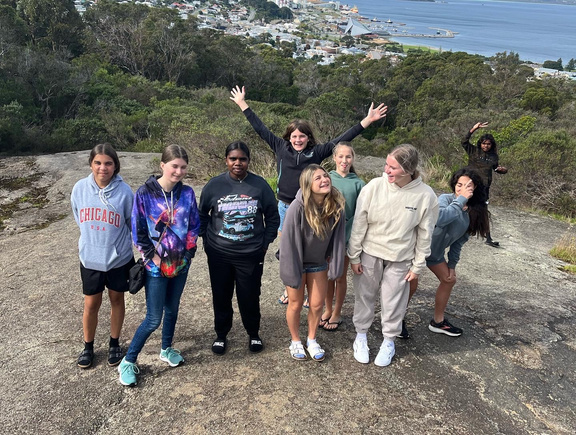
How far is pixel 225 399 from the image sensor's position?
2.69 meters

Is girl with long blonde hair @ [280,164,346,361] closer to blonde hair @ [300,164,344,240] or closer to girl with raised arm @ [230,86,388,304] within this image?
blonde hair @ [300,164,344,240]

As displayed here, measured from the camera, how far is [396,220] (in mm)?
A: 2867

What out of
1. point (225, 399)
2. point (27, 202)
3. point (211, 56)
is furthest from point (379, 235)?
point (211, 56)

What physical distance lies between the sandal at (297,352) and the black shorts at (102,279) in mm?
1221

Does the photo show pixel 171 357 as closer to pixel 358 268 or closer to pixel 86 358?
pixel 86 358

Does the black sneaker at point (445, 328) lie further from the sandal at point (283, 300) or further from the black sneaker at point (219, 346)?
the black sneaker at point (219, 346)

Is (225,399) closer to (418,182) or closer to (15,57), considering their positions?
(418,182)

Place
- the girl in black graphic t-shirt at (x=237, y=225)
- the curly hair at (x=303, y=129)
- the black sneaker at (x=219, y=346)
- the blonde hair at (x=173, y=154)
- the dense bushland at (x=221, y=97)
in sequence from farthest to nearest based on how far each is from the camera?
the dense bushland at (x=221, y=97) → the curly hair at (x=303, y=129) → the black sneaker at (x=219, y=346) → the girl in black graphic t-shirt at (x=237, y=225) → the blonde hair at (x=173, y=154)

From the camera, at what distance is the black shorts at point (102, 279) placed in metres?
2.80

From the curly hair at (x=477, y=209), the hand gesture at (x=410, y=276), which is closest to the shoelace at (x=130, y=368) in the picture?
the hand gesture at (x=410, y=276)

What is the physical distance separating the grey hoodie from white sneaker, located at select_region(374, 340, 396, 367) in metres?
1.87

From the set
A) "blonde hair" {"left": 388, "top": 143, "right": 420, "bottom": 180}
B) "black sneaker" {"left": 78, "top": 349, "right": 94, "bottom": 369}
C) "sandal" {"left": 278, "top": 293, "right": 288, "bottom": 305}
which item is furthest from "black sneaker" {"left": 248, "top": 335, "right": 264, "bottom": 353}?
"blonde hair" {"left": 388, "top": 143, "right": 420, "bottom": 180}

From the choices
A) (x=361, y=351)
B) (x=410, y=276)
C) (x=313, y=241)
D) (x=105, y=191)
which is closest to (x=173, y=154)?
(x=105, y=191)

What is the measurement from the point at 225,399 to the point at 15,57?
1979 centimetres
